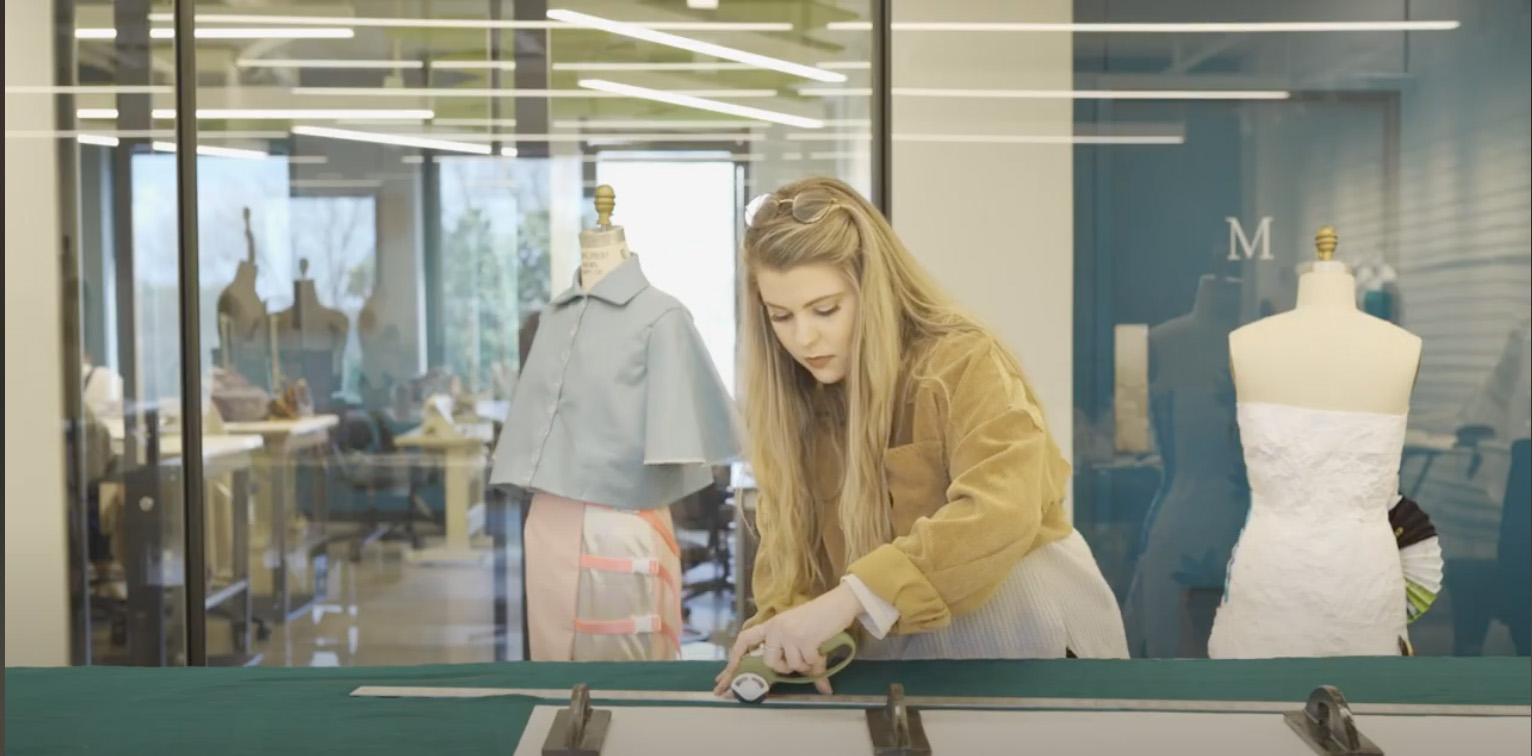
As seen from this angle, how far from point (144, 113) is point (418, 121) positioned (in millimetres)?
751

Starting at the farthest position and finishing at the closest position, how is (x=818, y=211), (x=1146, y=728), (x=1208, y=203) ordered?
(x=1208, y=203) → (x=818, y=211) → (x=1146, y=728)

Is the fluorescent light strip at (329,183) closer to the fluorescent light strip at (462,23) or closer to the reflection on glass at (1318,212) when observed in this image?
the fluorescent light strip at (462,23)

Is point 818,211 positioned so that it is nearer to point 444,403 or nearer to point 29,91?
point 444,403

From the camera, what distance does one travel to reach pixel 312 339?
3.89 m

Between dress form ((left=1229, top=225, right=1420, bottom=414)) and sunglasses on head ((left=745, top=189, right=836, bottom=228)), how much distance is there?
1604mm

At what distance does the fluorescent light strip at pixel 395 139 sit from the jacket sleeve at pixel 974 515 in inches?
102

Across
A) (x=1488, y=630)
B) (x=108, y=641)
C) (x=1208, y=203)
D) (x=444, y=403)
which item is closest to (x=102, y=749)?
(x=444, y=403)

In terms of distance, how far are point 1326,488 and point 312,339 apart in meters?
2.65

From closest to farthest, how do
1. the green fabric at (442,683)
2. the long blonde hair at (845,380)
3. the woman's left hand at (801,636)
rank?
the green fabric at (442,683), the woman's left hand at (801,636), the long blonde hair at (845,380)

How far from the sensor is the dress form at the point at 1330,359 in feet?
9.42

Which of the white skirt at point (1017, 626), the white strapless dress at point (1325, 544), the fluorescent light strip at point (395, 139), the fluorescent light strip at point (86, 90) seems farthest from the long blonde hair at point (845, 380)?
the fluorescent light strip at point (86, 90)

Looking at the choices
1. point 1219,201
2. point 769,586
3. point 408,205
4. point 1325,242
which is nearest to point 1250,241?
point 1219,201

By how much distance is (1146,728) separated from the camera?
1212mm

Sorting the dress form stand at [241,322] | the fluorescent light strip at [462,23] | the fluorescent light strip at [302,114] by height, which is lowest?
the dress form stand at [241,322]
